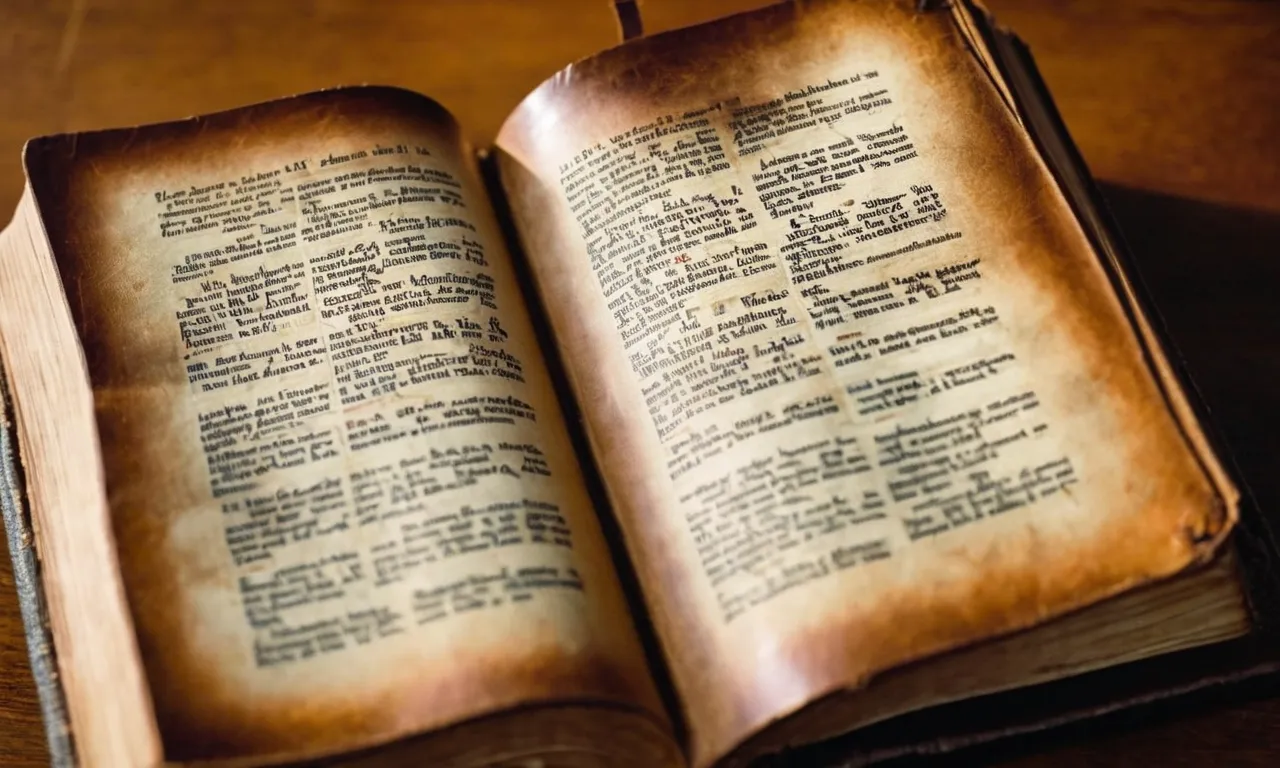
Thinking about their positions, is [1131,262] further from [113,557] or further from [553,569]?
[113,557]

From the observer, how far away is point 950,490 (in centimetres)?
55

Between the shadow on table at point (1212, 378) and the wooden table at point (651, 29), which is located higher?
the wooden table at point (651, 29)

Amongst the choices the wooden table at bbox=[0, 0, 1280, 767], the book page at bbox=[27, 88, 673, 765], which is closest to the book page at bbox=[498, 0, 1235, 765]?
the book page at bbox=[27, 88, 673, 765]

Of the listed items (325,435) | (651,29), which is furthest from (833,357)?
(651,29)

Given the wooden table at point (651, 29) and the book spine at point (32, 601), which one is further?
the wooden table at point (651, 29)

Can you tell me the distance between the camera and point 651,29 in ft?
2.80

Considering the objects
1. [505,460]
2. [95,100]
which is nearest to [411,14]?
[95,100]

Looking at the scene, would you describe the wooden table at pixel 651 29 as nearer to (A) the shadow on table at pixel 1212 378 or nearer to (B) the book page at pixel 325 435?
(A) the shadow on table at pixel 1212 378

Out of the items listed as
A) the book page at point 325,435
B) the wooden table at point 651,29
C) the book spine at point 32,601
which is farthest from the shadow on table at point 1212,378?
the book spine at point 32,601

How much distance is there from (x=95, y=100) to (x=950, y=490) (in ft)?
2.04

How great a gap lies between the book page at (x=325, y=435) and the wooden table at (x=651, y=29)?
183 millimetres

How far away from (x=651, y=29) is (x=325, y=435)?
16.5 inches

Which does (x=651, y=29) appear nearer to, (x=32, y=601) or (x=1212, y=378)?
(x=1212, y=378)

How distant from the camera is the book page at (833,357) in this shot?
527 millimetres
